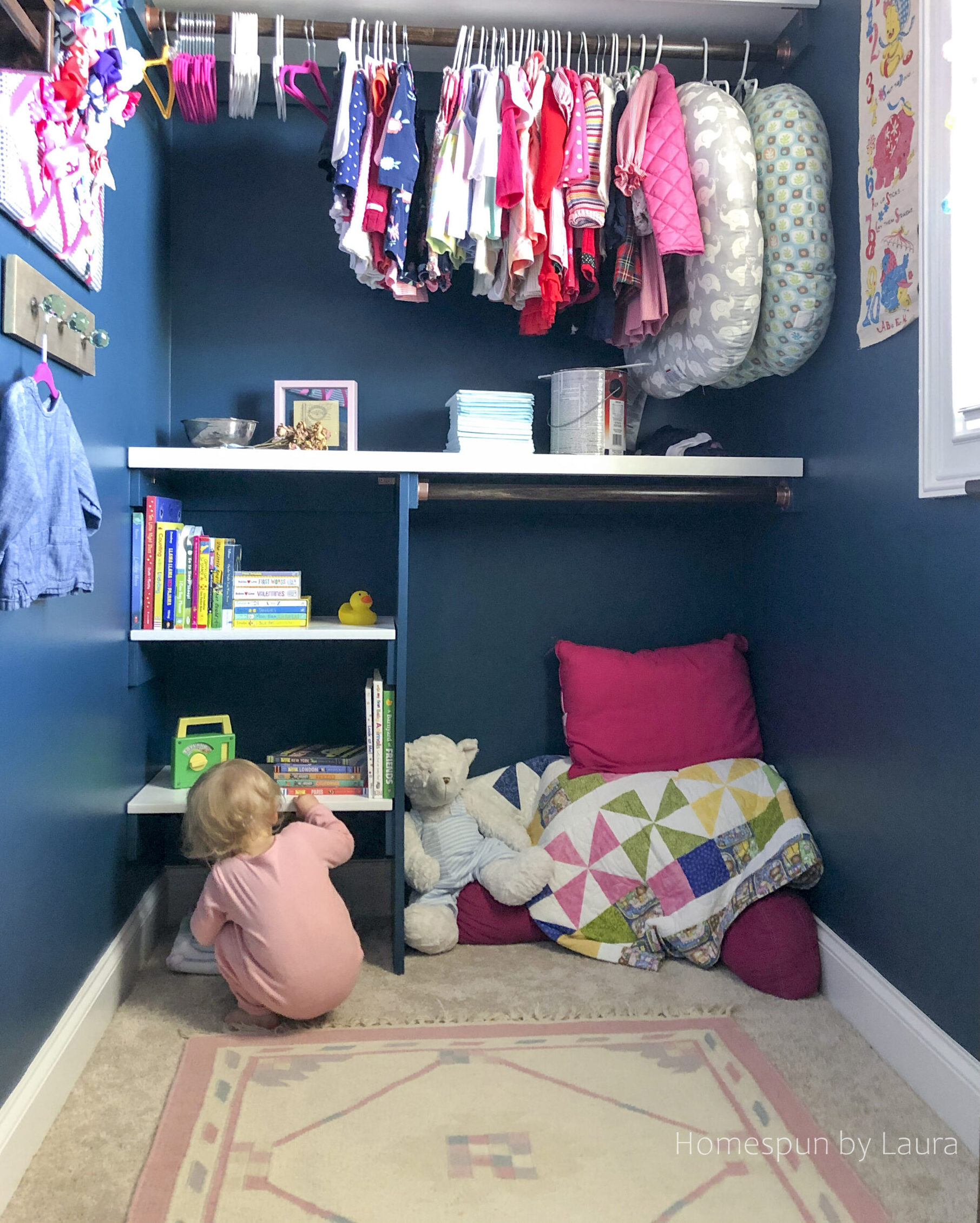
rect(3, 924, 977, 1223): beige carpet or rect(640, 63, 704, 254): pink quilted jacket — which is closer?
rect(3, 924, 977, 1223): beige carpet

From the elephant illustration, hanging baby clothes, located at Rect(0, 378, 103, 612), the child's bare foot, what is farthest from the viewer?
the child's bare foot

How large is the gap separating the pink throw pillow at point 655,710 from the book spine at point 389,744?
0.52 metres

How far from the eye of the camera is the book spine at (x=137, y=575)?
7.22 feet

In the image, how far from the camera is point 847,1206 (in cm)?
143

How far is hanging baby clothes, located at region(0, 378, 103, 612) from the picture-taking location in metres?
1.32

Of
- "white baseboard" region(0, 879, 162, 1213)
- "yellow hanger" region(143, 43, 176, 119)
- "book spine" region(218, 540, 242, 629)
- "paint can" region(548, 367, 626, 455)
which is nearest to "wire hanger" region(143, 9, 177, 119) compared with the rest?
"yellow hanger" region(143, 43, 176, 119)

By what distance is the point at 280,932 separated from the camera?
73.1 inches

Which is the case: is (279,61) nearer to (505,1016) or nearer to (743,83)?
(743,83)

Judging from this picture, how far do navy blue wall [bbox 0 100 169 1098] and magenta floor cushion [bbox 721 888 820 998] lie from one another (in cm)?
138

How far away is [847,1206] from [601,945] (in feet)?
2.96

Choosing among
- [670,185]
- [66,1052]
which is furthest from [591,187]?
[66,1052]

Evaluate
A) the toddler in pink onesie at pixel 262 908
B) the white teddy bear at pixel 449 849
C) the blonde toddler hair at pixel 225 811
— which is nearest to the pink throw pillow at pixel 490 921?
the white teddy bear at pixel 449 849

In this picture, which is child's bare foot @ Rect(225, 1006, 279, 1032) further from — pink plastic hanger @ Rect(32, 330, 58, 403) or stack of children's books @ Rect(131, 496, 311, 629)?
pink plastic hanger @ Rect(32, 330, 58, 403)

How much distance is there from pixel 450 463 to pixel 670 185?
2.56ft
